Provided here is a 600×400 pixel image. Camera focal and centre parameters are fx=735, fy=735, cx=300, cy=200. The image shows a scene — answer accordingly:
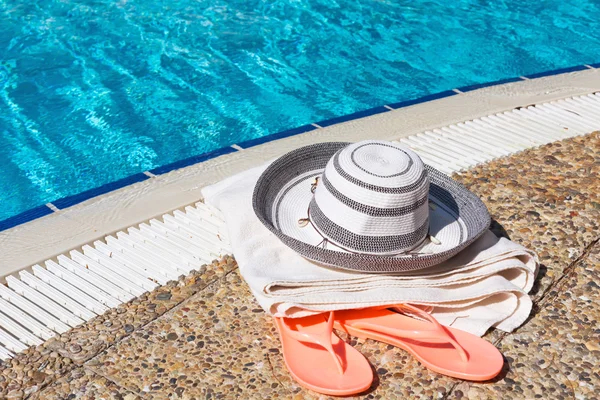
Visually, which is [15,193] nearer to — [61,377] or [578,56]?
[61,377]

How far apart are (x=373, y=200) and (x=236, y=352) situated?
790 millimetres

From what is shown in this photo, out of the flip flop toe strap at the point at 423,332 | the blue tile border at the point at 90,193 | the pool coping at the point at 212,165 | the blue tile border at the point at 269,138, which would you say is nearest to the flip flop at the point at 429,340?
the flip flop toe strap at the point at 423,332

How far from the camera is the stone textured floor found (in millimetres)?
2674

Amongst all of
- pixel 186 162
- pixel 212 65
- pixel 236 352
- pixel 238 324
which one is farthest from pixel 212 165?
pixel 212 65

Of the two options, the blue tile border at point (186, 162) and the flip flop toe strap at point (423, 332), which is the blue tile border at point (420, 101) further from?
the flip flop toe strap at point (423, 332)

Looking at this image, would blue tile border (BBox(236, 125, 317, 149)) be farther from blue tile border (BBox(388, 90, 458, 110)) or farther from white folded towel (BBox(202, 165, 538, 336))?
white folded towel (BBox(202, 165, 538, 336))

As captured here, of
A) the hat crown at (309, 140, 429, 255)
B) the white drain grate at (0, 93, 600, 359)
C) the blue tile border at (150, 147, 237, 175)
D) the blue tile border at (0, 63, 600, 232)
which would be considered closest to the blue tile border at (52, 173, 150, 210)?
the blue tile border at (0, 63, 600, 232)

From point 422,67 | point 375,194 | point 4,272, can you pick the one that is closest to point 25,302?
point 4,272

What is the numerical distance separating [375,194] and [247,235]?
2.27ft

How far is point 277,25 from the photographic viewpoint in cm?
757

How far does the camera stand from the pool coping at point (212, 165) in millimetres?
3577

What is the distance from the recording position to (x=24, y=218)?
149 inches

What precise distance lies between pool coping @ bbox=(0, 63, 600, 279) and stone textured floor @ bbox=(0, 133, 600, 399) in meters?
0.65

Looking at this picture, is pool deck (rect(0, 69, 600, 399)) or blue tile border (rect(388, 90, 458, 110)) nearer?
pool deck (rect(0, 69, 600, 399))
